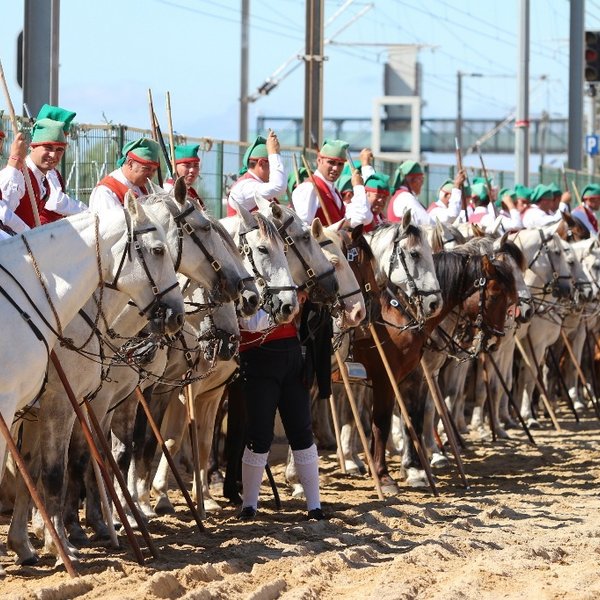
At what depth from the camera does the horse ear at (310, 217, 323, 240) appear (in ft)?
38.9

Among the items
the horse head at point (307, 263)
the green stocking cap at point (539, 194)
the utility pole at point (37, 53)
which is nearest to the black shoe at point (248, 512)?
the horse head at point (307, 263)

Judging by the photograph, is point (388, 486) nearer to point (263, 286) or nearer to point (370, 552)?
point (263, 286)

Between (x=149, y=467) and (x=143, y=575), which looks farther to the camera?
(x=149, y=467)

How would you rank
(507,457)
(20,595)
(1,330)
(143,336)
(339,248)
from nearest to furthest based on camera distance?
1. (20,595)
2. (1,330)
3. (143,336)
4. (339,248)
5. (507,457)

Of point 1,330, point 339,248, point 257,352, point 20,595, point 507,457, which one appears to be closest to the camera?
point 20,595

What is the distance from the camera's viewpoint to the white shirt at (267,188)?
40.4ft

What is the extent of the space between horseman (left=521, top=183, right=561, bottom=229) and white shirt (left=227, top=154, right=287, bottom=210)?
8.78m

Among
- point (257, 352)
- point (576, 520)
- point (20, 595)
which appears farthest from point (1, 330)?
point (576, 520)

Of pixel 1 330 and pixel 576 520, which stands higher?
pixel 1 330

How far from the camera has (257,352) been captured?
11.4 meters

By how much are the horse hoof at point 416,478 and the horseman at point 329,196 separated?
90.5 inches

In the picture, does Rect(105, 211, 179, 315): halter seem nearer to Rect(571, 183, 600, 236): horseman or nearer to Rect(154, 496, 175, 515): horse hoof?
Rect(154, 496, 175, 515): horse hoof

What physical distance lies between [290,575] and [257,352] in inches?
111

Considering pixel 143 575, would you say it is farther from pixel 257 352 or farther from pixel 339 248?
pixel 339 248
